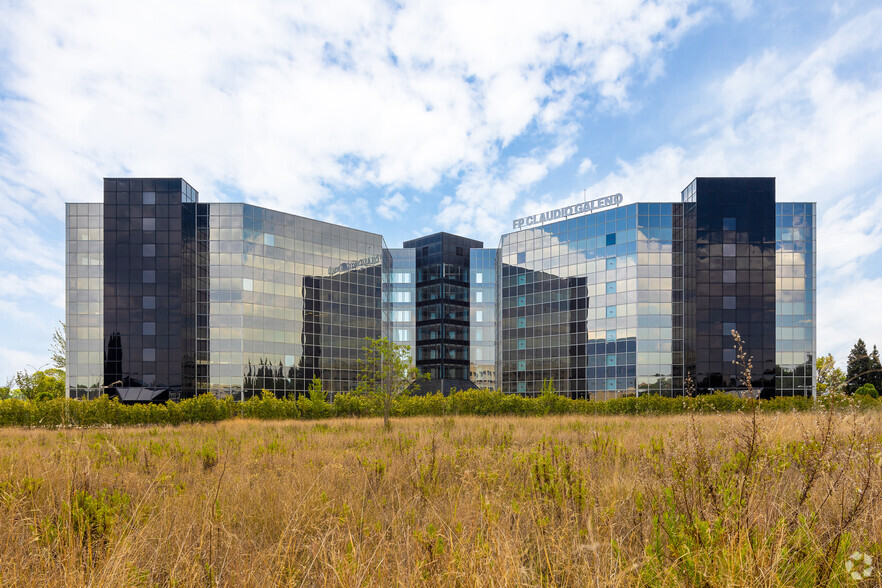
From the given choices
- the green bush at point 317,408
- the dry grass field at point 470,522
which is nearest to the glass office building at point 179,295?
the green bush at point 317,408

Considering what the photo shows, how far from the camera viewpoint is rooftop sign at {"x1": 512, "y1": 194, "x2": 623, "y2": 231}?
55.6 m

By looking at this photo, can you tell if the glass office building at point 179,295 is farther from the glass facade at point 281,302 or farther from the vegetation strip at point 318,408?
the vegetation strip at point 318,408

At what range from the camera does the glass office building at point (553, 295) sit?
163 feet

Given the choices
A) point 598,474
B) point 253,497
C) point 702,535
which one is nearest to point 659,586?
point 702,535

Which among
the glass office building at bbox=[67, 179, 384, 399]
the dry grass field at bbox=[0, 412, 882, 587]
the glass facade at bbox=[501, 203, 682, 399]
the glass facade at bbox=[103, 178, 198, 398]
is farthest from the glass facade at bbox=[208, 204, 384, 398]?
the dry grass field at bbox=[0, 412, 882, 587]

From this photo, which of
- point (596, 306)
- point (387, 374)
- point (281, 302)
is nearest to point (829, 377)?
point (387, 374)

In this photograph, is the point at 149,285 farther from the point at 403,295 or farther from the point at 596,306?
the point at 596,306

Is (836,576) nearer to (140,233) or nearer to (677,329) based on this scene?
(677,329)

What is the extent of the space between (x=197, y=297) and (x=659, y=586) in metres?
56.6

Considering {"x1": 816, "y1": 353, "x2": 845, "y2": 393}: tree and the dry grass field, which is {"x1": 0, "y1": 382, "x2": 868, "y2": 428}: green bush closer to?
the dry grass field

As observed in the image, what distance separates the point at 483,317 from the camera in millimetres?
70438

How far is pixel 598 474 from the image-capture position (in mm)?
7102

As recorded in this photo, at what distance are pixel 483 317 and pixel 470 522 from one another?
65878 millimetres

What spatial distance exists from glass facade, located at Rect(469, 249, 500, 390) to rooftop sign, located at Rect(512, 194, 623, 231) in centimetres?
782
